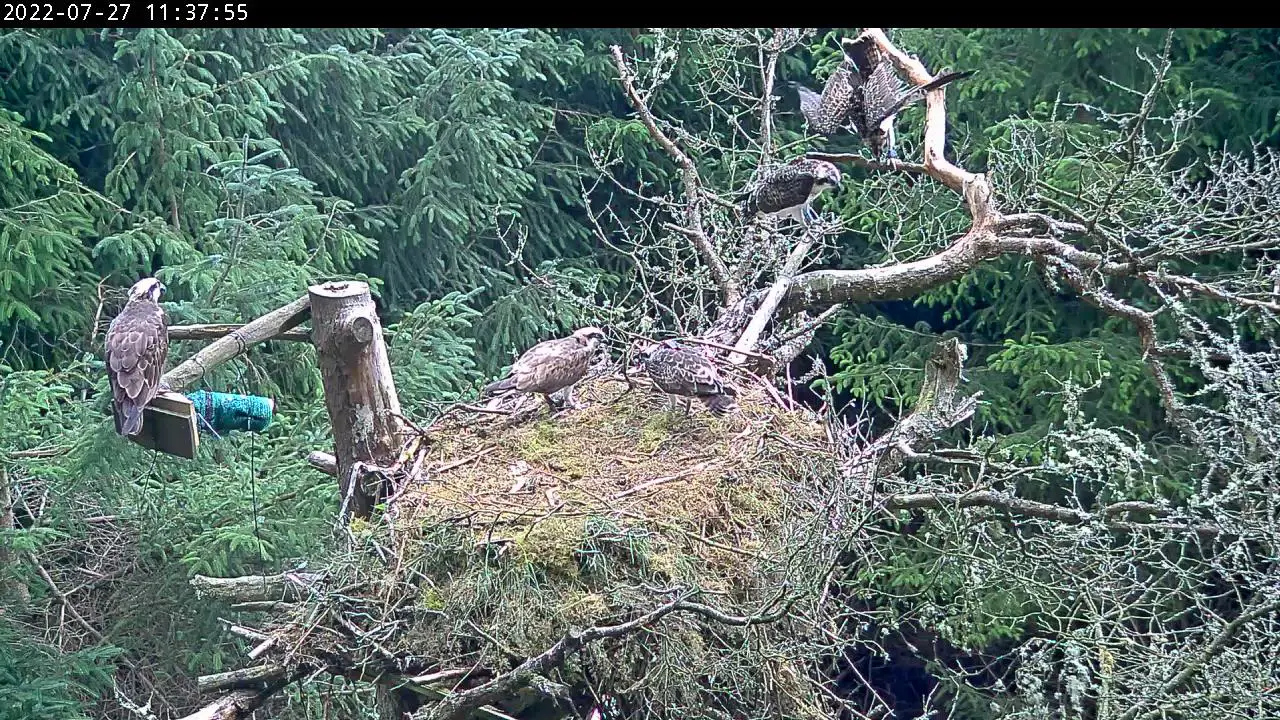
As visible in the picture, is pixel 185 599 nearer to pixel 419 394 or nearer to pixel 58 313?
pixel 419 394

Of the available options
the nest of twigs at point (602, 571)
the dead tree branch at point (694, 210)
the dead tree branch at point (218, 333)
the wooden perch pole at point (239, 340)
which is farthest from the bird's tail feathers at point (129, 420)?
the dead tree branch at point (694, 210)

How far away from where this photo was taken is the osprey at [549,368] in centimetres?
460

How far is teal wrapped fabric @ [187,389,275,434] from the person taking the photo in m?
4.41

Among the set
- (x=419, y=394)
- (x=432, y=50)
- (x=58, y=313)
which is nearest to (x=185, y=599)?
(x=419, y=394)

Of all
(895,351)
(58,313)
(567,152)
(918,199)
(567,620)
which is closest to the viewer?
(567,620)

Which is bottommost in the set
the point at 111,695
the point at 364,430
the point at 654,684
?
the point at 111,695

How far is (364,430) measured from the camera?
4367 mm

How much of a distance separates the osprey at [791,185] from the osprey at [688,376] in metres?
1.18

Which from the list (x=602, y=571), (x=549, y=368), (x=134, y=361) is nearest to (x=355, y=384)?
(x=549, y=368)

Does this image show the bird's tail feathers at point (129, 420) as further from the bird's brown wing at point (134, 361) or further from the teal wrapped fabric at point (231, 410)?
the teal wrapped fabric at point (231, 410)

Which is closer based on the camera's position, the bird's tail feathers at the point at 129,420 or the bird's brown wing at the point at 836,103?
the bird's tail feathers at the point at 129,420

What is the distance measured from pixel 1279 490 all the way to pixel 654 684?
1932 mm

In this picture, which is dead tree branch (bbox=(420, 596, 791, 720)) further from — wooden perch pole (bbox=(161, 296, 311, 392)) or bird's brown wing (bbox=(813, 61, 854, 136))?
bird's brown wing (bbox=(813, 61, 854, 136))
